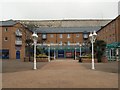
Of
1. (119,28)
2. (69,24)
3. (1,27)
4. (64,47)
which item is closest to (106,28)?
(119,28)

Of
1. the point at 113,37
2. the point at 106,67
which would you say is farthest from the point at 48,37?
the point at 106,67

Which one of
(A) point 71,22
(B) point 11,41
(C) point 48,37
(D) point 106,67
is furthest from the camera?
(A) point 71,22

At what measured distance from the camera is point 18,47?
56.5m

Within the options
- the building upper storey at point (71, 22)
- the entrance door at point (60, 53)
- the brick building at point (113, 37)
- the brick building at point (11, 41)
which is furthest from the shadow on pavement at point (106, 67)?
the building upper storey at point (71, 22)

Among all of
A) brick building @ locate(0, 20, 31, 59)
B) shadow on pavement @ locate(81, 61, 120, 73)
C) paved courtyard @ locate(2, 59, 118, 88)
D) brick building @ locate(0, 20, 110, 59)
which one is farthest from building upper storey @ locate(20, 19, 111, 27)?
paved courtyard @ locate(2, 59, 118, 88)

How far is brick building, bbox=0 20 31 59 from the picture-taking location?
5550 cm

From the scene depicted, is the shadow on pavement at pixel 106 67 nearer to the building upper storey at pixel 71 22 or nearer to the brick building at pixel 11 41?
the brick building at pixel 11 41

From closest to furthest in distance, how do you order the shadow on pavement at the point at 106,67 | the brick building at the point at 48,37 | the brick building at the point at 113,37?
the shadow on pavement at the point at 106,67 < the brick building at the point at 113,37 < the brick building at the point at 48,37

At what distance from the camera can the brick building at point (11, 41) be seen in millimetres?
55500

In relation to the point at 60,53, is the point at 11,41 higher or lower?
higher

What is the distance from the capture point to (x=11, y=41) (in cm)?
5572

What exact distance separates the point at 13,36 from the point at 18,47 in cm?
316

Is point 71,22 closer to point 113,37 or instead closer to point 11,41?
point 11,41

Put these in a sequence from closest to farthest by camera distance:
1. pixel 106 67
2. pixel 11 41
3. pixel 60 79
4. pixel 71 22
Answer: pixel 60 79, pixel 106 67, pixel 11 41, pixel 71 22
